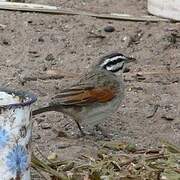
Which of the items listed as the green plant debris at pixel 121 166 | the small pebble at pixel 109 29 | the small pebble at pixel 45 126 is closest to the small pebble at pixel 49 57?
the small pebble at pixel 109 29

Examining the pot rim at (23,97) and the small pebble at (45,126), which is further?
the small pebble at (45,126)

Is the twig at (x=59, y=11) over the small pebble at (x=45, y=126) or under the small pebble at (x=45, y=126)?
over

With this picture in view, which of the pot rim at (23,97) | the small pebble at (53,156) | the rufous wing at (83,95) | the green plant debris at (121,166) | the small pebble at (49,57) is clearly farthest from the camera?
the small pebble at (49,57)

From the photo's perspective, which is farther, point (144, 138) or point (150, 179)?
point (144, 138)

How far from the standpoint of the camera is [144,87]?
9172 millimetres

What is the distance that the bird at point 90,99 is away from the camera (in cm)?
780

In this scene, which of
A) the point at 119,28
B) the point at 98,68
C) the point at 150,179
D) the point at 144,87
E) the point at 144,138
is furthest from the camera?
the point at 119,28

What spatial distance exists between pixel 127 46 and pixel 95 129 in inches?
89.8

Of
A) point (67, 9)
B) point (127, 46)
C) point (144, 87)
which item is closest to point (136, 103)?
point (144, 87)

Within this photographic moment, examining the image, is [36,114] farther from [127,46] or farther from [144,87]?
[127,46]

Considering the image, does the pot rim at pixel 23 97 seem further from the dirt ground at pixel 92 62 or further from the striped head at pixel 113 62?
the striped head at pixel 113 62

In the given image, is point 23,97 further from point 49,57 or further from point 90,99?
point 49,57

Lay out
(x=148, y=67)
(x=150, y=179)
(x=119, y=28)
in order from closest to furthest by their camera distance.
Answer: (x=150, y=179) → (x=148, y=67) → (x=119, y=28)

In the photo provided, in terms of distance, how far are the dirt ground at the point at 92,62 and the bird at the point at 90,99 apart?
193 millimetres
